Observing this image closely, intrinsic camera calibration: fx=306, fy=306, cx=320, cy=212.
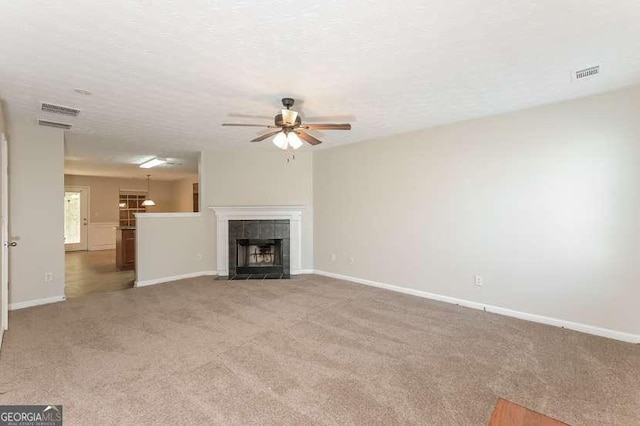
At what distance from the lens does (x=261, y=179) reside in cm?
598

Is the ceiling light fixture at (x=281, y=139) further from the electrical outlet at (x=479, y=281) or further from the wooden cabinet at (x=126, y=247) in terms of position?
the wooden cabinet at (x=126, y=247)

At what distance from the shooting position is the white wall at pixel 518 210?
119 inches

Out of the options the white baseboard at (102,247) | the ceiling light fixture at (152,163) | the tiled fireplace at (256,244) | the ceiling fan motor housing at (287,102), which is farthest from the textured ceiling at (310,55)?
the white baseboard at (102,247)

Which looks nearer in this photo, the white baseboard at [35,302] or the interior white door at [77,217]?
the white baseboard at [35,302]

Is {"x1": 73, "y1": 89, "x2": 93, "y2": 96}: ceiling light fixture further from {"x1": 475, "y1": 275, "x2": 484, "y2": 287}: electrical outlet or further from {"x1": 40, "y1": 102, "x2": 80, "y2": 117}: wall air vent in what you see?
{"x1": 475, "y1": 275, "x2": 484, "y2": 287}: electrical outlet

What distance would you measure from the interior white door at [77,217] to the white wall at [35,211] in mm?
6253

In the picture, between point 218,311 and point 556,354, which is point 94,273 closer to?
point 218,311

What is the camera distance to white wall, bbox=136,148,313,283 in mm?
5707

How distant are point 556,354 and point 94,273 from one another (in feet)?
24.9

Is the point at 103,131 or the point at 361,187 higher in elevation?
the point at 103,131

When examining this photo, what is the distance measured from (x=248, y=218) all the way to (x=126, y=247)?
3.02m

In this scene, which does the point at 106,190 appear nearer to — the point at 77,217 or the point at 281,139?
the point at 77,217

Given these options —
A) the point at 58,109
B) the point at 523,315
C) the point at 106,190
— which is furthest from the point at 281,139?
the point at 106,190

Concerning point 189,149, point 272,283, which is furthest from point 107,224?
point 272,283
